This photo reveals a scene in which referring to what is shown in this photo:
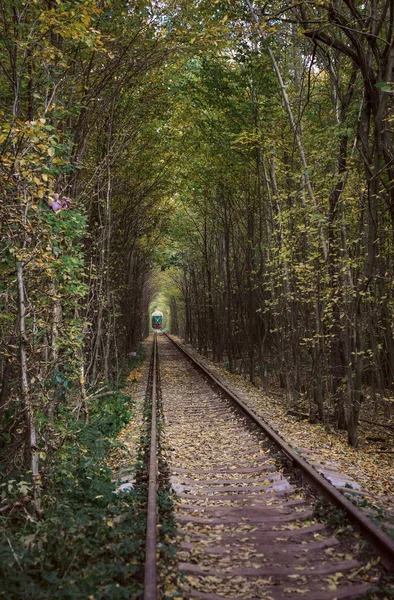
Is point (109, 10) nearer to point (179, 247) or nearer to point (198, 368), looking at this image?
point (198, 368)

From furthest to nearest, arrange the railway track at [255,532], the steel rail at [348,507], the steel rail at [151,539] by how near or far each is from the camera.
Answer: the steel rail at [348,507]
the railway track at [255,532]
the steel rail at [151,539]

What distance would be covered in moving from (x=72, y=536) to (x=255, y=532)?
1760mm

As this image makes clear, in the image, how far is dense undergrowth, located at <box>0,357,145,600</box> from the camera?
334 centimetres

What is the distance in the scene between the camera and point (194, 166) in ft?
55.1

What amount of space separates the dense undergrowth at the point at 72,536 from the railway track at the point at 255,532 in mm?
341

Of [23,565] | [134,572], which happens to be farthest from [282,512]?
[23,565]

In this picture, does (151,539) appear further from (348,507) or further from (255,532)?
(348,507)

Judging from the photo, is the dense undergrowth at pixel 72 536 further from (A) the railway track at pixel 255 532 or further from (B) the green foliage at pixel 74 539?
(A) the railway track at pixel 255 532

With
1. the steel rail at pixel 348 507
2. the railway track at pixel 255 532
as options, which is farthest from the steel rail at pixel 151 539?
the steel rail at pixel 348 507

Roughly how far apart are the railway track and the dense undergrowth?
0.34 m

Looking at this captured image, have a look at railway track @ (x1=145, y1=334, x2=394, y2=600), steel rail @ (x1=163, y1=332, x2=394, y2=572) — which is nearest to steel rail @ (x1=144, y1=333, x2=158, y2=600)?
railway track @ (x1=145, y1=334, x2=394, y2=600)

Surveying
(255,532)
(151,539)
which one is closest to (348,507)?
(255,532)

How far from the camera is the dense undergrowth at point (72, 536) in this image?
131 inches

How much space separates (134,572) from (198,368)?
18101mm
